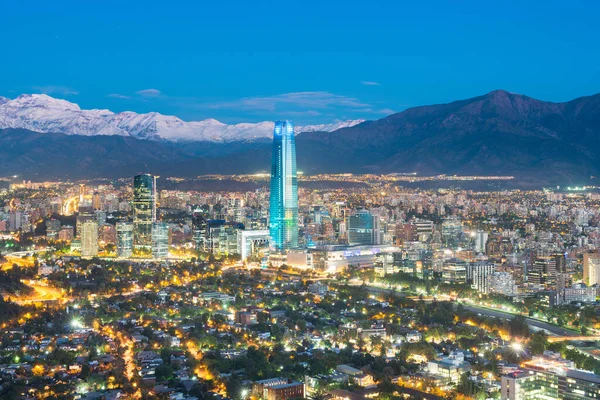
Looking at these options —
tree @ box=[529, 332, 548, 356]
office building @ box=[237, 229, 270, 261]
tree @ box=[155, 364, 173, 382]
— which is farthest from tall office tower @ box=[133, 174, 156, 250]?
tree @ box=[155, 364, 173, 382]

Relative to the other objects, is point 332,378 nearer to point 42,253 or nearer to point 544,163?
point 42,253

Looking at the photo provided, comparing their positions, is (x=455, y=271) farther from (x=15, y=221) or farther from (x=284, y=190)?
(x=15, y=221)

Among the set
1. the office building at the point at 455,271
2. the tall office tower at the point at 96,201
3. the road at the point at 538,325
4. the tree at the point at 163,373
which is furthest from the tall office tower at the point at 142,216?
the tree at the point at 163,373

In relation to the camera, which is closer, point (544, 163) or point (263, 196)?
point (263, 196)

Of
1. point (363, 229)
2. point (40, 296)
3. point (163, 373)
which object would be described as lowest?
point (163, 373)

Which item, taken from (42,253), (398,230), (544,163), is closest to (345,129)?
(544,163)

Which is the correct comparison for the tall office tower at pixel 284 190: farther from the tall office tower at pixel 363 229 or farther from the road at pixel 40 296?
the road at pixel 40 296

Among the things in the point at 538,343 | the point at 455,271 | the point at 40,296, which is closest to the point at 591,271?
the point at 455,271
